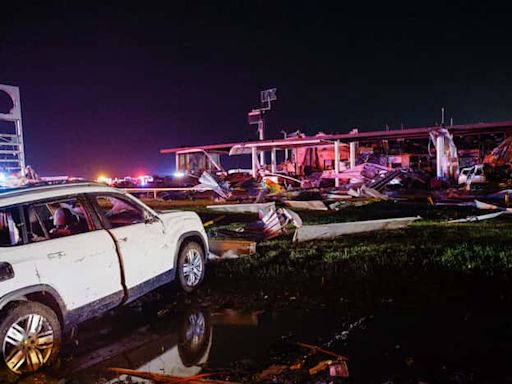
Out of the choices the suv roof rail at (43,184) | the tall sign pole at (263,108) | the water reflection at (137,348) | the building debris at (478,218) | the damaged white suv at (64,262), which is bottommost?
the water reflection at (137,348)

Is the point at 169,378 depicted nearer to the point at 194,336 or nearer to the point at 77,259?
Result: the point at 194,336

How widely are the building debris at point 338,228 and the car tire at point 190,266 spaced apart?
10.7 feet

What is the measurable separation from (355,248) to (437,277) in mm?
2195

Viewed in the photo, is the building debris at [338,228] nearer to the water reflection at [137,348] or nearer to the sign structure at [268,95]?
the water reflection at [137,348]

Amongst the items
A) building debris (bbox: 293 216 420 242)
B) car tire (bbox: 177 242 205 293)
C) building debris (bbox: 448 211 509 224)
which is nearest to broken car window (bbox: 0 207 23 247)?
car tire (bbox: 177 242 205 293)

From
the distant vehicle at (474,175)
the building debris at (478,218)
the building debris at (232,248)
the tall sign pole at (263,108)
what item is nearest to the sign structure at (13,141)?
the building debris at (232,248)

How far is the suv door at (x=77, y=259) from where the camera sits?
13.8ft

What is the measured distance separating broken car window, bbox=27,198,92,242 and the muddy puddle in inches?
45.5

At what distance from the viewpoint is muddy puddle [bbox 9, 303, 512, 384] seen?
12.6ft

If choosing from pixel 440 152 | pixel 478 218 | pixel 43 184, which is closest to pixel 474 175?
pixel 440 152

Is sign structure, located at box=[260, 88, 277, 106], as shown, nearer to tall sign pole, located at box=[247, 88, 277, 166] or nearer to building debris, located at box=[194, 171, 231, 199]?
tall sign pole, located at box=[247, 88, 277, 166]

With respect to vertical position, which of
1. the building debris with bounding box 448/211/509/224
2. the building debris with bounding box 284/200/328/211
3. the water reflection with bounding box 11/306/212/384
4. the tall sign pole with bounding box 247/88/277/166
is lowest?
the water reflection with bounding box 11/306/212/384

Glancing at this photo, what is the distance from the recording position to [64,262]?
14.2 ft

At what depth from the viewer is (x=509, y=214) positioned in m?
12.6
